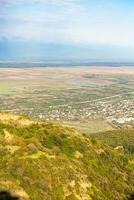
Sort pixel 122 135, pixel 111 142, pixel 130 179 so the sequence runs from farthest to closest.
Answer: pixel 122 135, pixel 111 142, pixel 130 179

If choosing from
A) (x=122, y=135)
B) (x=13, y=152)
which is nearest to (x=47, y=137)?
(x=13, y=152)

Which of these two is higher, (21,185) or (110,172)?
(21,185)

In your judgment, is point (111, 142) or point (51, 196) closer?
point (51, 196)

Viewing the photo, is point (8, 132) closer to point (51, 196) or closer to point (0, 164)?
point (0, 164)

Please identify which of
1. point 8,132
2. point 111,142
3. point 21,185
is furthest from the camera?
point 111,142

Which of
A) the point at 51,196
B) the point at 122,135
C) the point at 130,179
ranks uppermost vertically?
the point at 51,196

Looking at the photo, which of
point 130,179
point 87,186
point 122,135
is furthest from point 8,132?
point 122,135

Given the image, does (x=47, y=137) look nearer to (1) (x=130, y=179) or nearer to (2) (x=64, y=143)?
(2) (x=64, y=143)
